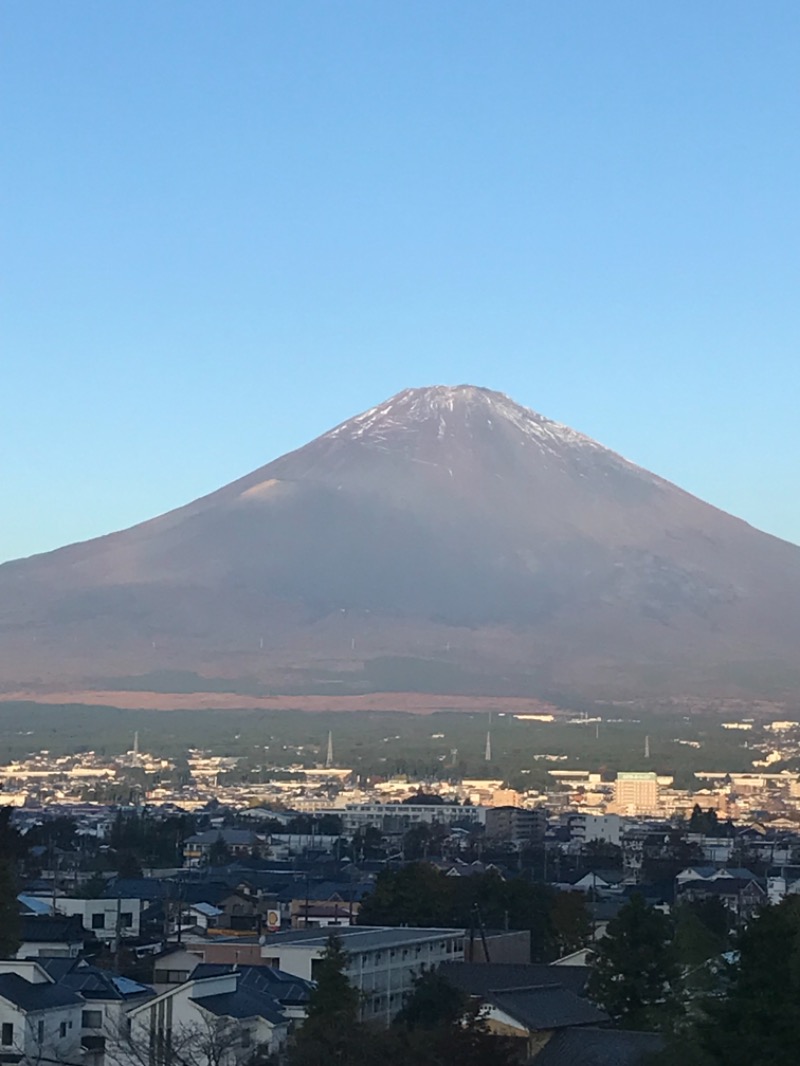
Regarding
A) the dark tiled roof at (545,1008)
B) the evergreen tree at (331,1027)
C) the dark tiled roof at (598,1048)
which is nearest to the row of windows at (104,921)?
the dark tiled roof at (545,1008)

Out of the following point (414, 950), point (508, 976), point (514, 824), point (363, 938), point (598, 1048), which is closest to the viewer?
point (598, 1048)

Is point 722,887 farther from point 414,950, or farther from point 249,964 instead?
point 249,964

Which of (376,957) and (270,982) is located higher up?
(270,982)

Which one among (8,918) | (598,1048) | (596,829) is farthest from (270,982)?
(596,829)

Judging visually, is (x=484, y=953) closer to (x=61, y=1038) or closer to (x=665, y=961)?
(x=665, y=961)

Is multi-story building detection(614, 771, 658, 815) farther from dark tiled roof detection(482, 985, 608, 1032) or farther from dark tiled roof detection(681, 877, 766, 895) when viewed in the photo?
dark tiled roof detection(482, 985, 608, 1032)

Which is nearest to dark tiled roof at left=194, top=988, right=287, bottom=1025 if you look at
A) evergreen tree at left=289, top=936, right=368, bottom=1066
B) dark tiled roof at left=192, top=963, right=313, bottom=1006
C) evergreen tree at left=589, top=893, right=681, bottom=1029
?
dark tiled roof at left=192, top=963, right=313, bottom=1006

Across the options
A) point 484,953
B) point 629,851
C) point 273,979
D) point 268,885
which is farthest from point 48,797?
point 273,979
